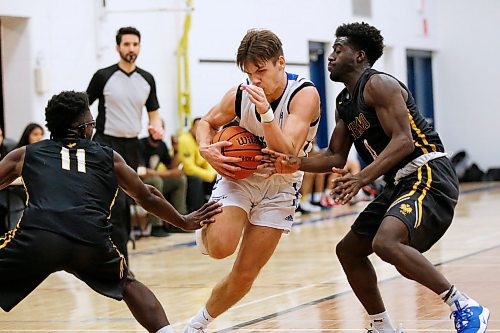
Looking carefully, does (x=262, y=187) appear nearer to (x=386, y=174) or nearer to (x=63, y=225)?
(x=386, y=174)

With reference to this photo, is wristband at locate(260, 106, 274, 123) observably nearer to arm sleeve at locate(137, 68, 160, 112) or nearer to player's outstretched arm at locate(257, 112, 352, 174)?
player's outstretched arm at locate(257, 112, 352, 174)

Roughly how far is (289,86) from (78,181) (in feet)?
4.41

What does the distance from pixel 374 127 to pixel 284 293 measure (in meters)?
2.58

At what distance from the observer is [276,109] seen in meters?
5.39

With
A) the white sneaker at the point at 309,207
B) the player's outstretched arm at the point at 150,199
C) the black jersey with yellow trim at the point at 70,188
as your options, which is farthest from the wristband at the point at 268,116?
the white sneaker at the point at 309,207

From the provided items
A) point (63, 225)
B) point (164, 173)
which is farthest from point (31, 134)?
point (63, 225)

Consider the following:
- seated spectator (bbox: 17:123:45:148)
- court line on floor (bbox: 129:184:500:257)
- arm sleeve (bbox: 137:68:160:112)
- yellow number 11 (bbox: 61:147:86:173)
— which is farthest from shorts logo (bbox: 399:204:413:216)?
seated spectator (bbox: 17:123:45:148)

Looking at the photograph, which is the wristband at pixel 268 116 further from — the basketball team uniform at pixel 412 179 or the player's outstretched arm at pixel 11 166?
the player's outstretched arm at pixel 11 166

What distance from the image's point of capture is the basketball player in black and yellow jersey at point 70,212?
4480 mm

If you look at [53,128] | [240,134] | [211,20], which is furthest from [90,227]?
[211,20]

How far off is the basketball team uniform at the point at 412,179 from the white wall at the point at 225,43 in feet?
25.5

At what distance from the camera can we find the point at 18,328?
646cm

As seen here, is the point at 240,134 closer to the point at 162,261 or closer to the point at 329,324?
the point at 329,324

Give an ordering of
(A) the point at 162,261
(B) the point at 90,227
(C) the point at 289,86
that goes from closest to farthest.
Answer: (B) the point at 90,227, (C) the point at 289,86, (A) the point at 162,261
